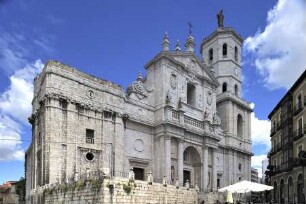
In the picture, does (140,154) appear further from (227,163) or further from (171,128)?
(227,163)

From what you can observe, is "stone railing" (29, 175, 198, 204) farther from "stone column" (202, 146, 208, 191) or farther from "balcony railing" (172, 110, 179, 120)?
"stone column" (202, 146, 208, 191)

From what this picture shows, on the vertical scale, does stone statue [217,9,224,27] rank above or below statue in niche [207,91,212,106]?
above

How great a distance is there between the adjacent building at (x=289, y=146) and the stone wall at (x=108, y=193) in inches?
454

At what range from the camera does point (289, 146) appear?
116 ft

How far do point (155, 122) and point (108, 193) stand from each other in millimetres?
15370

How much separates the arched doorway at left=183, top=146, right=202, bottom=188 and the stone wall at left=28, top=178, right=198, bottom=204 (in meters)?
11.7

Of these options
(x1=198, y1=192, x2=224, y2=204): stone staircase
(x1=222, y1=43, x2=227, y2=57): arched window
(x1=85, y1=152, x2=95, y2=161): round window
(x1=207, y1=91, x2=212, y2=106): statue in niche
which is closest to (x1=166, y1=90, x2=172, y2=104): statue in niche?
(x1=207, y1=91, x2=212, y2=106): statue in niche

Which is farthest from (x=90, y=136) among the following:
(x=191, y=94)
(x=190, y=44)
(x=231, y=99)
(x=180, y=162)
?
(x=231, y=99)

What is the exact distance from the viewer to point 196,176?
40.1 m

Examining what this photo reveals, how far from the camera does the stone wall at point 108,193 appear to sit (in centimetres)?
2208

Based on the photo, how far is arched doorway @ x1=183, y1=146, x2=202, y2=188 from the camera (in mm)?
39594

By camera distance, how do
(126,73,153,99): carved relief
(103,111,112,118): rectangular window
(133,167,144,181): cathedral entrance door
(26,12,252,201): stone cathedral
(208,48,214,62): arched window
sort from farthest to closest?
(208,48,214,62): arched window → (126,73,153,99): carved relief → (133,167,144,181): cathedral entrance door → (103,111,112,118): rectangular window → (26,12,252,201): stone cathedral

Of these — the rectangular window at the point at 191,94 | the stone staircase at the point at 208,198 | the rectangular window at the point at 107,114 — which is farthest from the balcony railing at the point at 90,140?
the rectangular window at the point at 191,94

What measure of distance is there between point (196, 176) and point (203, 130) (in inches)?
192
